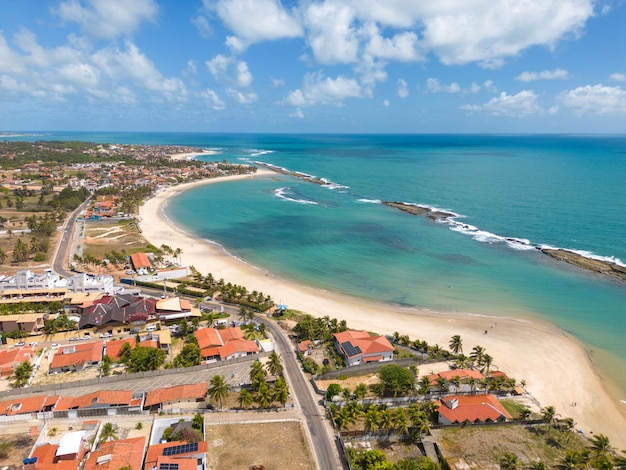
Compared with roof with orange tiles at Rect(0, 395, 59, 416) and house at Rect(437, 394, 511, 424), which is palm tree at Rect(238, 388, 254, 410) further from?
house at Rect(437, 394, 511, 424)

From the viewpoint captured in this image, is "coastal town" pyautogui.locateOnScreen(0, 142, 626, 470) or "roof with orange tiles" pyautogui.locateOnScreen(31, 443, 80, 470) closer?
"roof with orange tiles" pyautogui.locateOnScreen(31, 443, 80, 470)

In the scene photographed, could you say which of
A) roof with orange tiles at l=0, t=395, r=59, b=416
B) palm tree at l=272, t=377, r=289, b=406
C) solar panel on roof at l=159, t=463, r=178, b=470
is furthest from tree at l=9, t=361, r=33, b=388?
palm tree at l=272, t=377, r=289, b=406

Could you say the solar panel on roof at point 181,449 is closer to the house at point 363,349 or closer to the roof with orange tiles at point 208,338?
the roof with orange tiles at point 208,338

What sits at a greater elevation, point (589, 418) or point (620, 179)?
point (620, 179)

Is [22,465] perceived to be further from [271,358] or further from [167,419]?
[271,358]

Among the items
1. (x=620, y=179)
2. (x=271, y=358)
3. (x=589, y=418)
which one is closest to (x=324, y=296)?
(x=271, y=358)

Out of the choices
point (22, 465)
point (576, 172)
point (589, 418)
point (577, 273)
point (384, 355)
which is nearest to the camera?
point (22, 465)
